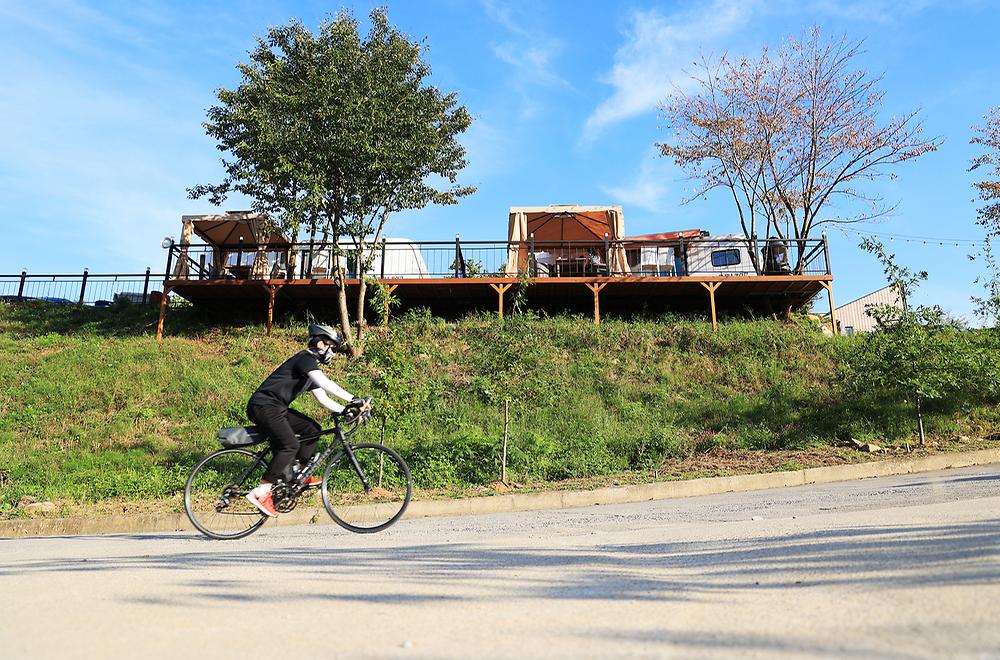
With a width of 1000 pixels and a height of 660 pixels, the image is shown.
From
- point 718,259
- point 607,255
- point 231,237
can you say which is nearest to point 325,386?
point 607,255

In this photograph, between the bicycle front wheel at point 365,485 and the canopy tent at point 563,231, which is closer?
the bicycle front wheel at point 365,485

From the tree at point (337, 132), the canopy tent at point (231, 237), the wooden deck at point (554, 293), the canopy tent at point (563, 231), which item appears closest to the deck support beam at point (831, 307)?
the wooden deck at point (554, 293)

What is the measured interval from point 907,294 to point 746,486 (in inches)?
258

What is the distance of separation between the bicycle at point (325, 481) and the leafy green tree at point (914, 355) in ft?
34.5

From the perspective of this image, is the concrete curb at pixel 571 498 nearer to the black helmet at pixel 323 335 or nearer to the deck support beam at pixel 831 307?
the black helmet at pixel 323 335

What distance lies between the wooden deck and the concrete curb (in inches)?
375

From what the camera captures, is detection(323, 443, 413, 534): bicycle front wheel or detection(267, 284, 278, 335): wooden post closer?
detection(323, 443, 413, 534): bicycle front wheel

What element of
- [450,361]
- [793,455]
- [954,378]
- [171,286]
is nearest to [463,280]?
[450,361]

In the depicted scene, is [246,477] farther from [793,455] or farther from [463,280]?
[463,280]

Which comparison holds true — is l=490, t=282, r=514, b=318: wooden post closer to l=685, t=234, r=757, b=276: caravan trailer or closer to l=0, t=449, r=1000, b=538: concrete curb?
l=685, t=234, r=757, b=276: caravan trailer

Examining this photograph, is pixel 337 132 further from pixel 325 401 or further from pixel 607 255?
pixel 325 401

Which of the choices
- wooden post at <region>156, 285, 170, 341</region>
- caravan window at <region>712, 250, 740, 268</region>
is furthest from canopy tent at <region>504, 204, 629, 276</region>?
wooden post at <region>156, 285, 170, 341</region>

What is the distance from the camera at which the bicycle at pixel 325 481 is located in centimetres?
660

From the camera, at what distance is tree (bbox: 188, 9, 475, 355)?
18781 mm
